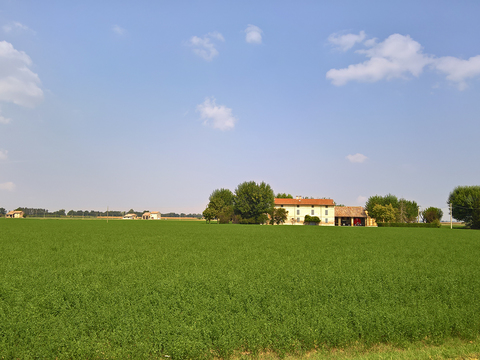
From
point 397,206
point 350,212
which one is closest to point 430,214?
point 397,206

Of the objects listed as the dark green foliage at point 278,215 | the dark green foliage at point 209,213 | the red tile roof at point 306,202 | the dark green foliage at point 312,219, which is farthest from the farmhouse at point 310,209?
the dark green foliage at point 209,213

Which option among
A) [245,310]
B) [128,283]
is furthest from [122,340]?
[128,283]

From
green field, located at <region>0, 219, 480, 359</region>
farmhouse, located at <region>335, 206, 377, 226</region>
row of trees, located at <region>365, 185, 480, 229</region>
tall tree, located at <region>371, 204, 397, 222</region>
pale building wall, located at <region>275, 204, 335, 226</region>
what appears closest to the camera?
green field, located at <region>0, 219, 480, 359</region>

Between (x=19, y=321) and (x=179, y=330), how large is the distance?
11.8 ft

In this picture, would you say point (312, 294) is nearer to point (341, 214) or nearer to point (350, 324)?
point (350, 324)

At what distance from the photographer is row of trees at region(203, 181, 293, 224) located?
9712 centimetres

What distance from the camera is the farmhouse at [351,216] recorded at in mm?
109688

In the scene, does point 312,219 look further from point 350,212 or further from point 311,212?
point 350,212

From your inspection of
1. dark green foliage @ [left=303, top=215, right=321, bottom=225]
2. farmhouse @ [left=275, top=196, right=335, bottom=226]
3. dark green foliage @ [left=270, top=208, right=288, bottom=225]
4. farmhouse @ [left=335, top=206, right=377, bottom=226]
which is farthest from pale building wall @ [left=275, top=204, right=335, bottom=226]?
dark green foliage @ [left=270, top=208, right=288, bottom=225]

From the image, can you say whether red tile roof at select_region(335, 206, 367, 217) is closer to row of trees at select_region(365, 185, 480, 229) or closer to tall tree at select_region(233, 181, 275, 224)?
row of trees at select_region(365, 185, 480, 229)

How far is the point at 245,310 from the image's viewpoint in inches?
327

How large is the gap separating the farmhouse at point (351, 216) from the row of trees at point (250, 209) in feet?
75.5

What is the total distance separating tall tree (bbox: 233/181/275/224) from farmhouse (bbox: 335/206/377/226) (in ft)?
84.5

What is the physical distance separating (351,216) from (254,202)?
3485 centimetres
